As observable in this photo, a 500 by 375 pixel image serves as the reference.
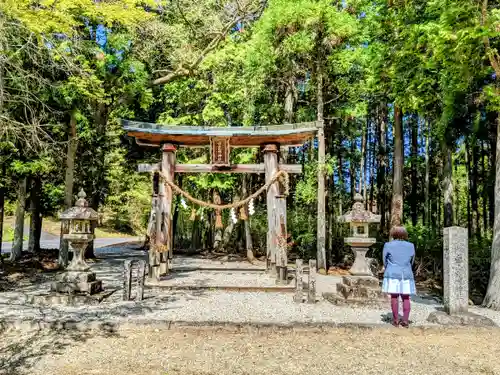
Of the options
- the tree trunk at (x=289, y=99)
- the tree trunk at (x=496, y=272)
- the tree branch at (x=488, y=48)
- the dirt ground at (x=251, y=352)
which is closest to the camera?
the dirt ground at (x=251, y=352)

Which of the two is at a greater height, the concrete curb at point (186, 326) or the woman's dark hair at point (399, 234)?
the woman's dark hair at point (399, 234)

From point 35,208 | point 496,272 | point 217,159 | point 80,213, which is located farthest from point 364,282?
point 35,208

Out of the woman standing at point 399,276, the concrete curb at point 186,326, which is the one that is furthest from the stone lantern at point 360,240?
the concrete curb at point 186,326

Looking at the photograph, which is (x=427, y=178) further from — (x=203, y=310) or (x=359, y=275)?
(x=203, y=310)

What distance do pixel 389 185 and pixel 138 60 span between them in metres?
13.9

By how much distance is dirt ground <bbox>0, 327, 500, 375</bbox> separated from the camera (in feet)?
14.0

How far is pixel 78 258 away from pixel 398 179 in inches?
359

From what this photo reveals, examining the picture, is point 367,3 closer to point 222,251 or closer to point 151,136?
point 151,136

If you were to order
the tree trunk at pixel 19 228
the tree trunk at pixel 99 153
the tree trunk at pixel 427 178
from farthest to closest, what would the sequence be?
1. the tree trunk at pixel 427 178
2. the tree trunk at pixel 99 153
3. the tree trunk at pixel 19 228

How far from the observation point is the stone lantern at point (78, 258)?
7.39m

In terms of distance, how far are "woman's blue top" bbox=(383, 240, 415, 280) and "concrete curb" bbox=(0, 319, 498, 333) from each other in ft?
2.45

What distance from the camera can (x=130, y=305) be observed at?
7.12m

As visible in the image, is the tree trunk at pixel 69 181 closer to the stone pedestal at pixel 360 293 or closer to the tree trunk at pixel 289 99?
the tree trunk at pixel 289 99

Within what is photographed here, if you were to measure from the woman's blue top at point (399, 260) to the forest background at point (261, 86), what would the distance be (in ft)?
9.44
